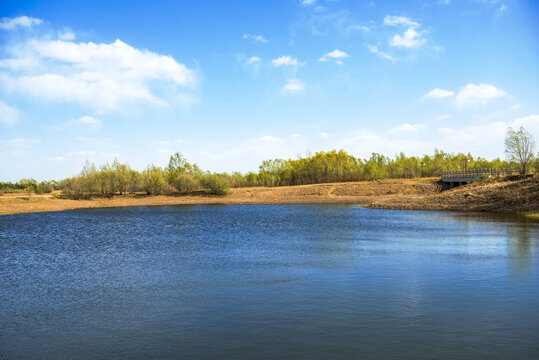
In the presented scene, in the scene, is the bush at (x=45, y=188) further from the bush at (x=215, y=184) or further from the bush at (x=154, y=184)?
the bush at (x=215, y=184)

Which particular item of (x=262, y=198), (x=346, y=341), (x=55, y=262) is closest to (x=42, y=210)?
(x=262, y=198)

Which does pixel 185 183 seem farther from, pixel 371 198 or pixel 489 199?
pixel 489 199

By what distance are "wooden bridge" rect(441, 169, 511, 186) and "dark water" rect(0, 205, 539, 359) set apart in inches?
1910

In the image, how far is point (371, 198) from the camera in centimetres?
8100

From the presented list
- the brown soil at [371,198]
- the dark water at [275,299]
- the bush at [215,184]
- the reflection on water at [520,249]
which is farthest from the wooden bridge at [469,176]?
the bush at [215,184]

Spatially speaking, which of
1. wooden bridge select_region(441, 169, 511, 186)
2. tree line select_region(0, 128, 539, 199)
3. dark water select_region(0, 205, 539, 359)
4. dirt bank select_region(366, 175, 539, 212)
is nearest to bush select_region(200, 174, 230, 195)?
tree line select_region(0, 128, 539, 199)

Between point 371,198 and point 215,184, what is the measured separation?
39830 millimetres

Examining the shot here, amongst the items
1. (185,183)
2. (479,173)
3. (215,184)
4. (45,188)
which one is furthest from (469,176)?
(45,188)

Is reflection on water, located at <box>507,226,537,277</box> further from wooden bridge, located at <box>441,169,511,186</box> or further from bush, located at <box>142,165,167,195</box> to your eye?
bush, located at <box>142,165,167,195</box>

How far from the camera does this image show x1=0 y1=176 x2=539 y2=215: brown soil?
51.5m

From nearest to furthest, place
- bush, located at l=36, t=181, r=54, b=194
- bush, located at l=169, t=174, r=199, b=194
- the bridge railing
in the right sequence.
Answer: the bridge railing
bush, located at l=169, t=174, r=199, b=194
bush, located at l=36, t=181, r=54, b=194

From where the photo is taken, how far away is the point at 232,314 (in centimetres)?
1345

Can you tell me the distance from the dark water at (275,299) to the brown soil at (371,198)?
25797 mm

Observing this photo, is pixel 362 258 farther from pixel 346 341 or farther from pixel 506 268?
pixel 346 341
